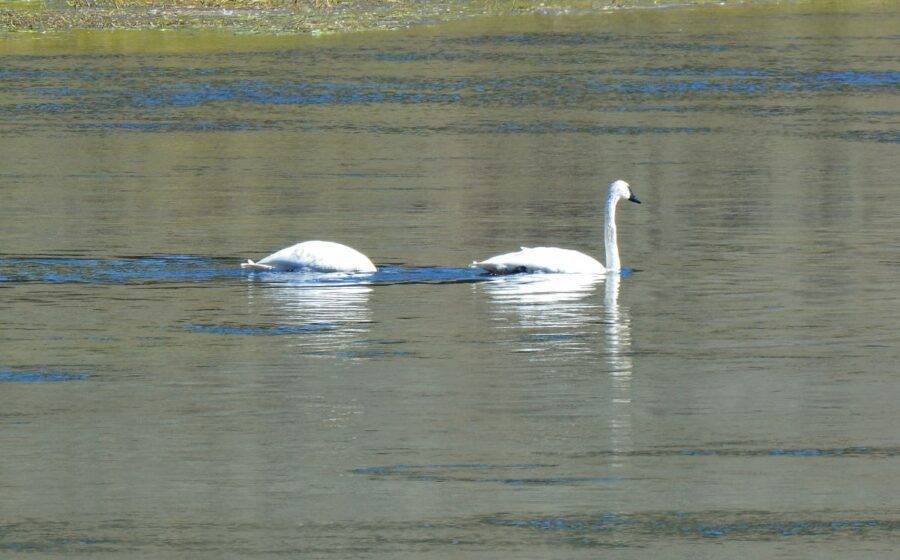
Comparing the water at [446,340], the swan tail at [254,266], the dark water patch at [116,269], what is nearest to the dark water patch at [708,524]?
the water at [446,340]

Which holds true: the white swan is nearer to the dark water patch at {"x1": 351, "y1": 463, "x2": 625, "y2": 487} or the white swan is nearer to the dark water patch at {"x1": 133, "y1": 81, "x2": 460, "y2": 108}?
the dark water patch at {"x1": 351, "y1": 463, "x2": 625, "y2": 487}

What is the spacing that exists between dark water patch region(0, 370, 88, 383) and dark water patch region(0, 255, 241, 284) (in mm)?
3681

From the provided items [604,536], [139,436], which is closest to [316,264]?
[139,436]

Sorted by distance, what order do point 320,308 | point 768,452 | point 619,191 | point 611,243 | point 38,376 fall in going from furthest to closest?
point 619,191 → point 611,243 → point 320,308 → point 38,376 → point 768,452

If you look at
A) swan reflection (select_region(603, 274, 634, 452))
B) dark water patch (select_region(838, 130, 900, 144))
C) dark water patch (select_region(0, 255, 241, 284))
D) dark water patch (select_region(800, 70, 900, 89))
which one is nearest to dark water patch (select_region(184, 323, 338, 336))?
swan reflection (select_region(603, 274, 634, 452))

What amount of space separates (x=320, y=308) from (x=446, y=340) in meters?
1.68

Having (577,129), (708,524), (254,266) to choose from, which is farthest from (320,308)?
(577,129)

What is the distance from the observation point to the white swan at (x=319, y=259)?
634 inches

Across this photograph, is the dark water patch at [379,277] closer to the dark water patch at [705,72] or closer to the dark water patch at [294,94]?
the dark water patch at [294,94]

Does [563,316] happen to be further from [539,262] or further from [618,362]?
[618,362]

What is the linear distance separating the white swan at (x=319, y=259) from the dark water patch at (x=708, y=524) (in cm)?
729

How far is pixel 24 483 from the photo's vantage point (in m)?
9.55

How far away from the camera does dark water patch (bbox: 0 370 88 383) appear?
39.5 feet

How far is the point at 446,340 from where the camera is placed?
44.1 feet
